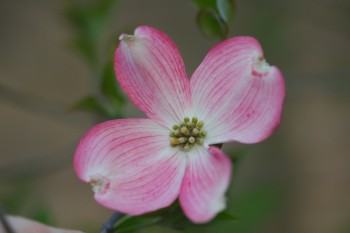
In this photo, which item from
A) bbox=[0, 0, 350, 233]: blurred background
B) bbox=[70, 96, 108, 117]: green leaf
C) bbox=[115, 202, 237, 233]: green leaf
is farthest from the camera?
bbox=[0, 0, 350, 233]: blurred background

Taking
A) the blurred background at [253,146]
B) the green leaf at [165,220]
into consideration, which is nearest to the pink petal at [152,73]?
the green leaf at [165,220]

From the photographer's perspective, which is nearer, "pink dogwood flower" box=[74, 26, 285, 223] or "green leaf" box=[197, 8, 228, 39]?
"pink dogwood flower" box=[74, 26, 285, 223]

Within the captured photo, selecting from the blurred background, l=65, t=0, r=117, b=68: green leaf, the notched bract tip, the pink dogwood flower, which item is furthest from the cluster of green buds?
the blurred background

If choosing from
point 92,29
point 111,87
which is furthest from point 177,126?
point 92,29

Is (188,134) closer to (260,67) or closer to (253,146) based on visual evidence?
(260,67)

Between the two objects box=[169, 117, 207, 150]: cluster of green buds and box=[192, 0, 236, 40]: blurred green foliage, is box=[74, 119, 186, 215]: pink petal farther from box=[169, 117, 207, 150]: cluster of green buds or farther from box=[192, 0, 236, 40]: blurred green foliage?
box=[192, 0, 236, 40]: blurred green foliage
